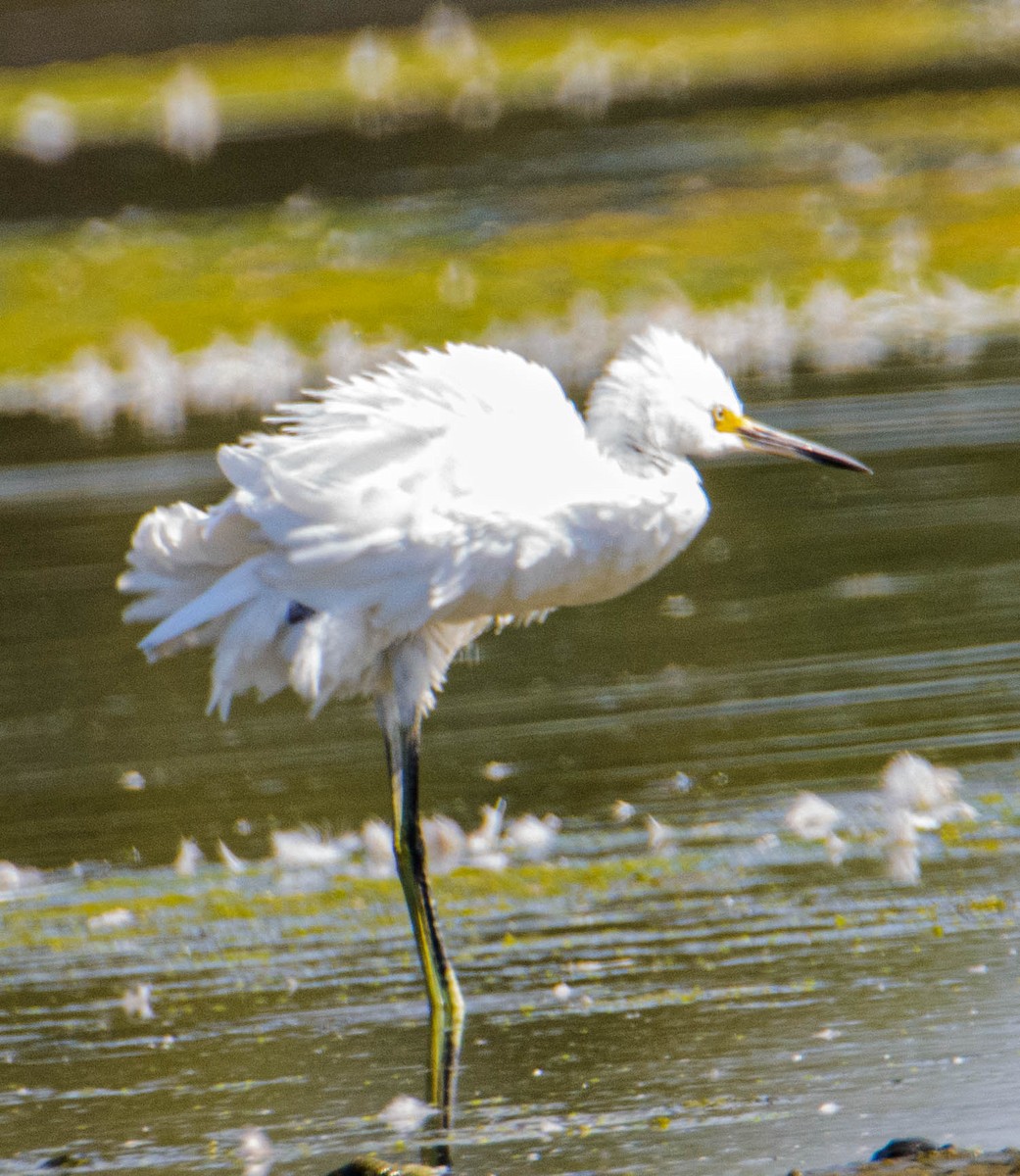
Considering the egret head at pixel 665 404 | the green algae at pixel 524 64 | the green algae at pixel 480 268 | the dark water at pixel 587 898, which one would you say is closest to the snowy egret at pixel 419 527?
the egret head at pixel 665 404

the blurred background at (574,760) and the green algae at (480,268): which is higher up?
the blurred background at (574,760)

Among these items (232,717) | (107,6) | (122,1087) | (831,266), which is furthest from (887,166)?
(107,6)

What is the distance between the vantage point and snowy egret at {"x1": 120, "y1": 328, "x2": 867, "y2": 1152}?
6.20 m

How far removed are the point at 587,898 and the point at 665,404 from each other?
4.39 feet

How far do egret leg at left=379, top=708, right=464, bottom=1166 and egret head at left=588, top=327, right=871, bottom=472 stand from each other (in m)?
0.92

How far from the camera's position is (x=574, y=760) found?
826 centimetres

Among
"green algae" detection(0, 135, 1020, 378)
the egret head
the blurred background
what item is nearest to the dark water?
the blurred background

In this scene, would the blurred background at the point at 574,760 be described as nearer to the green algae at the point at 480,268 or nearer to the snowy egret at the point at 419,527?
the green algae at the point at 480,268

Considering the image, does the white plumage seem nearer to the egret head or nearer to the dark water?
the egret head

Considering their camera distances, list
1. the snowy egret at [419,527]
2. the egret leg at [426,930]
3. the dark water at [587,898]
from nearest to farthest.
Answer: the dark water at [587,898] < the egret leg at [426,930] < the snowy egret at [419,527]

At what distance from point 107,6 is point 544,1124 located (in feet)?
144

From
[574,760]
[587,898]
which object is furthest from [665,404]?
[574,760]

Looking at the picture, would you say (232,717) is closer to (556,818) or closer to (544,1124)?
(556,818)

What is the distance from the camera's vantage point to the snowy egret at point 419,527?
20.3 feet
